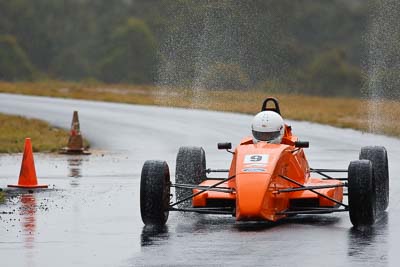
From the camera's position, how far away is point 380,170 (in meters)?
16.5

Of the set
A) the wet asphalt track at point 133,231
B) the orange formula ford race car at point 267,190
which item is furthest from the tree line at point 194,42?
the orange formula ford race car at point 267,190

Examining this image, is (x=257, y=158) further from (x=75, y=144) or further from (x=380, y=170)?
(x=75, y=144)

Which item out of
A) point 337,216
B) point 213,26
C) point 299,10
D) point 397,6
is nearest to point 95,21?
point 299,10

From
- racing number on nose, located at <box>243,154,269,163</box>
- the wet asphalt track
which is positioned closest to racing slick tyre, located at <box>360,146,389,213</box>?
the wet asphalt track

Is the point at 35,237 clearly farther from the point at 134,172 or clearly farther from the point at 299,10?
the point at 299,10

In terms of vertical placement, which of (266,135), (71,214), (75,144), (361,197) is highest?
(75,144)

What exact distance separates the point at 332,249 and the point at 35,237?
3.37 metres

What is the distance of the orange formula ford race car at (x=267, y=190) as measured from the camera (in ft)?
45.8

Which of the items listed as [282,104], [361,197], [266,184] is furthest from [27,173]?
[282,104]

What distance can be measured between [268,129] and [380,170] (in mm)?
1924

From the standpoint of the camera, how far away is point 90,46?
9538 centimetres

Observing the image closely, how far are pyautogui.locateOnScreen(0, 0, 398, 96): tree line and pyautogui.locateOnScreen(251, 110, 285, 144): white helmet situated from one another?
35.4 m

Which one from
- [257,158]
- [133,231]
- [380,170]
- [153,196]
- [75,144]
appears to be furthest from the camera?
[75,144]

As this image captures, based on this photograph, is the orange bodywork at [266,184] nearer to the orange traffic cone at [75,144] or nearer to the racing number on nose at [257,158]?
the racing number on nose at [257,158]
